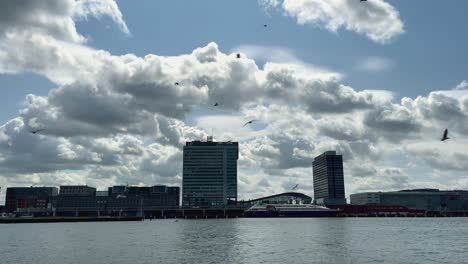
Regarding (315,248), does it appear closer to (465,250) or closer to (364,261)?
(364,261)

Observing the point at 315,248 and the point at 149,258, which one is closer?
the point at 149,258

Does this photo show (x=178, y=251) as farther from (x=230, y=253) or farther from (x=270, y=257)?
(x=270, y=257)

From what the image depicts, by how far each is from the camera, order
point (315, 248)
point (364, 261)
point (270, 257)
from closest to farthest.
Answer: point (364, 261) → point (270, 257) → point (315, 248)

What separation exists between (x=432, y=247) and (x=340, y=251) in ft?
73.3

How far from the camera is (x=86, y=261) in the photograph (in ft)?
218

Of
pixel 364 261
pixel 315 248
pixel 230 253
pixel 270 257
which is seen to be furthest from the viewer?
pixel 315 248

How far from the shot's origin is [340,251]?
246ft

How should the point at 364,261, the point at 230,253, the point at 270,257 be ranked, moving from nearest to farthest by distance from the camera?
the point at 364,261 < the point at 270,257 < the point at 230,253

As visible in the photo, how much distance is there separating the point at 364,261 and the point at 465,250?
27372mm

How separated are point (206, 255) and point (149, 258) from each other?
9080mm

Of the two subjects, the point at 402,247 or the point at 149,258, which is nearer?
the point at 149,258

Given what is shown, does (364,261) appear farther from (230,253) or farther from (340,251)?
(230,253)

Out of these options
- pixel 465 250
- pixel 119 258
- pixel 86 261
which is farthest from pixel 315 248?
pixel 86 261

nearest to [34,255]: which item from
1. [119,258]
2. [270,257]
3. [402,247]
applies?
[119,258]
